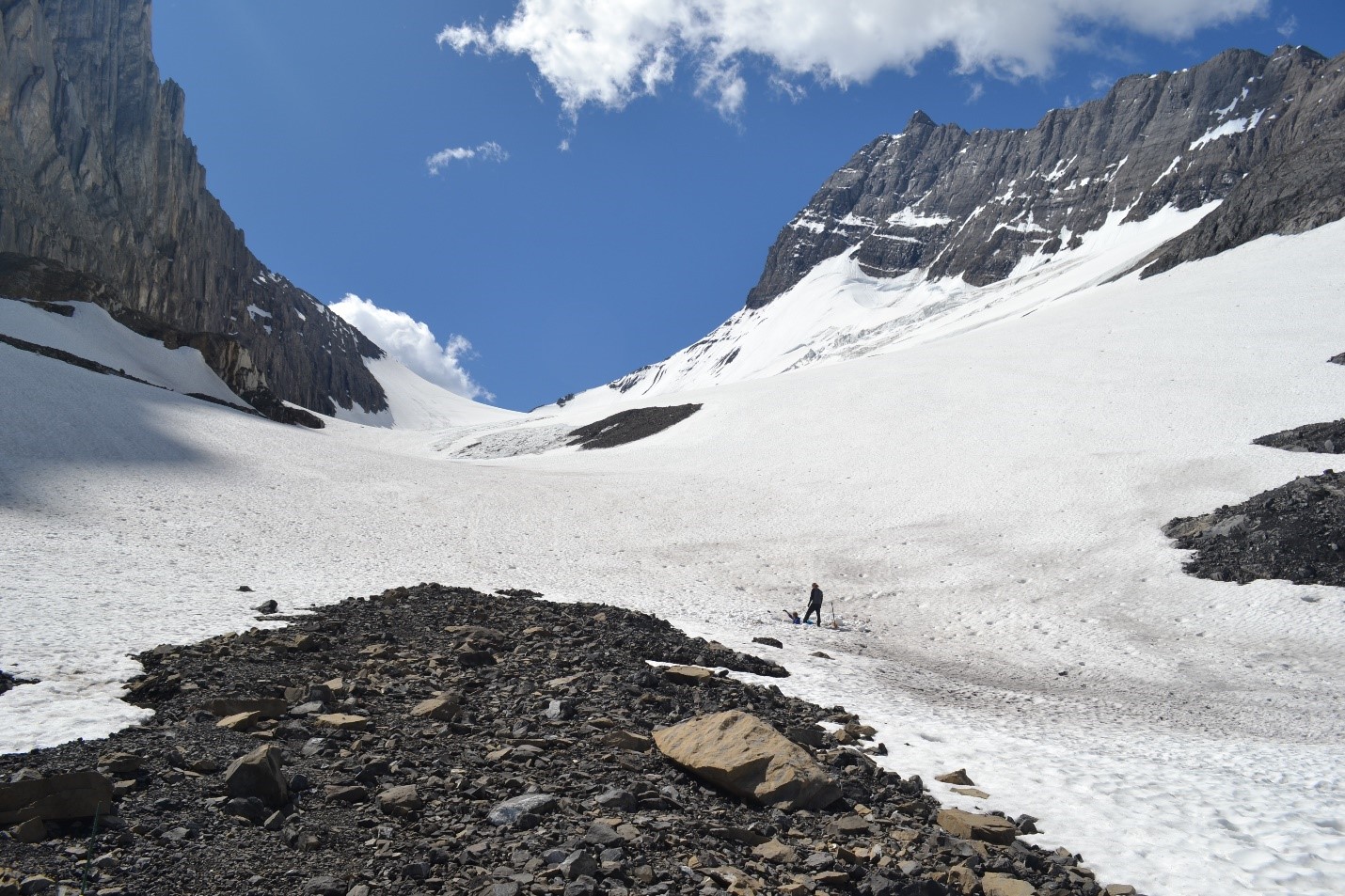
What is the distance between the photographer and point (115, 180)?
303 feet

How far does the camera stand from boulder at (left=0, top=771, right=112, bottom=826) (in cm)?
491

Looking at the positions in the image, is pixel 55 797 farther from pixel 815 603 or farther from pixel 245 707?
pixel 815 603

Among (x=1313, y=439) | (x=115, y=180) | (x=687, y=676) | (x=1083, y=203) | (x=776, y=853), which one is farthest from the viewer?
(x=1083, y=203)

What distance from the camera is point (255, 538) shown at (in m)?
21.2

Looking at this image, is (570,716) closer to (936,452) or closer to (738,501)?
(738,501)

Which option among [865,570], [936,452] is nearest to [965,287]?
[936,452]

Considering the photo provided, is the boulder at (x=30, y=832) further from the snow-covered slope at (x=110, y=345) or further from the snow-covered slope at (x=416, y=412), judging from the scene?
the snow-covered slope at (x=416, y=412)

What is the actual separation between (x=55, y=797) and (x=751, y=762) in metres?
5.08

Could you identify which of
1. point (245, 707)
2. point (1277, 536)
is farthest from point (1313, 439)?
point (245, 707)

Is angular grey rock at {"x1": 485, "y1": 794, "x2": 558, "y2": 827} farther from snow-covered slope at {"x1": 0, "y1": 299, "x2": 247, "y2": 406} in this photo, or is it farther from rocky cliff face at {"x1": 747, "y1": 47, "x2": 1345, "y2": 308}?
rocky cliff face at {"x1": 747, "y1": 47, "x2": 1345, "y2": 308}

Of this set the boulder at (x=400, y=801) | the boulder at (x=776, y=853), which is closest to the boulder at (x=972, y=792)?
the boulder at (x=776, y=853)

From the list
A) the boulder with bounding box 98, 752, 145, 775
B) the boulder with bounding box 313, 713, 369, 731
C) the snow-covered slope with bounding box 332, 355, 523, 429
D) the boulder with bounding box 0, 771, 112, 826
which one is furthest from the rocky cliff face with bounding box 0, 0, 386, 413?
the boulder with bounding box 0, 771, 112, 826

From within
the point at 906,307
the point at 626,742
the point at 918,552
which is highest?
the point at 906,307

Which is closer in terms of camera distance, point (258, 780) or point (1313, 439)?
point (258, 780)
